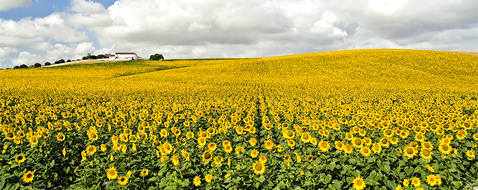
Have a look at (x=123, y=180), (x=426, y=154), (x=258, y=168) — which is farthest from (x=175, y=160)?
(x=426, y=154)

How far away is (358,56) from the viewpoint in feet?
170

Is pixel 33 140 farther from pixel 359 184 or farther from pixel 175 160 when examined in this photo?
pixel 359 184

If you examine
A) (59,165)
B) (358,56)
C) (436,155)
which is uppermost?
(358,56)

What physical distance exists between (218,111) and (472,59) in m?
63.8

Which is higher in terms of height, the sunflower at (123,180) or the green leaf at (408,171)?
the sunflower at (123,180)

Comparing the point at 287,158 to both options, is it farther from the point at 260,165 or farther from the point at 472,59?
the point at 472,59

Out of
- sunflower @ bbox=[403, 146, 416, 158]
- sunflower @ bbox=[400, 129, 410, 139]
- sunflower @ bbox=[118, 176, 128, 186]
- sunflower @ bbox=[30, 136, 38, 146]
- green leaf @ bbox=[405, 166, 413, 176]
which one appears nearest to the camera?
sunflower @ bbox=[118, 176, 128, 186]

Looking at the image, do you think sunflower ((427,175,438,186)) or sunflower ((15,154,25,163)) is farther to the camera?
sunflower ((15,154,25,163))

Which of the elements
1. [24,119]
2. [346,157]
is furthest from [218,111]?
[24,119]

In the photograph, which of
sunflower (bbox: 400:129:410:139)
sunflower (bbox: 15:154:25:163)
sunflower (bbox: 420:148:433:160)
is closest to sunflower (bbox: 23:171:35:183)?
sunflower (bbox: 15:154:25:163)

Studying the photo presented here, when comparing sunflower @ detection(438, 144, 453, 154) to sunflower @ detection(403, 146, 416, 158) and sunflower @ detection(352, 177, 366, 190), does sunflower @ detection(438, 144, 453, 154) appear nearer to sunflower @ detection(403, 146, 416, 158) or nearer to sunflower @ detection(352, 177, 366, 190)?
sunflower @ detection(403, 146, 416, 158)

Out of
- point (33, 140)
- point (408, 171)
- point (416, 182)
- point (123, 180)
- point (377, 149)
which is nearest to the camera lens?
point (416, 182)

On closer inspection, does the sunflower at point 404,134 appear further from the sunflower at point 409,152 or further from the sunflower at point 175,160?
the sunflower at point 175,160

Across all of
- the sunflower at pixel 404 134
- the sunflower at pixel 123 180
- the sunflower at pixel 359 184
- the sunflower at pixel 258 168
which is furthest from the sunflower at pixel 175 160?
the sunflower at pixel 404 134
